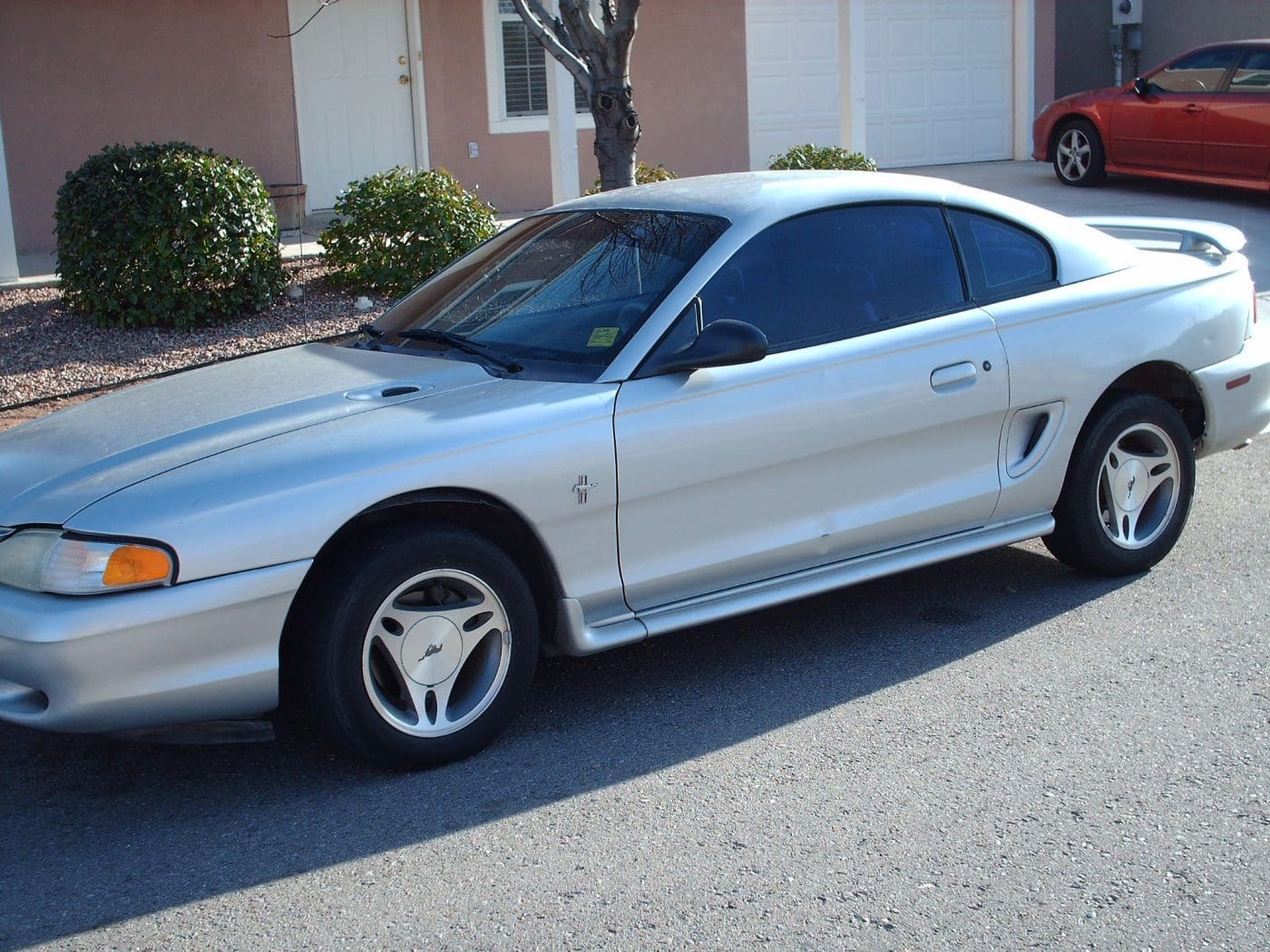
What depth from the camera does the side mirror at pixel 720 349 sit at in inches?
175

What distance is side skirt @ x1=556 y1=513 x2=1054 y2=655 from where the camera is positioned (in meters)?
4.44

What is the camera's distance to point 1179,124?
1485 cm

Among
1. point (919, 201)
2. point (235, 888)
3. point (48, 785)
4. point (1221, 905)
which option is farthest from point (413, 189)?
point (1221, 905)

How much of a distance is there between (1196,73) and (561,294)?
1192 centimetres

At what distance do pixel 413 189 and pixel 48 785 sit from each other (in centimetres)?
667

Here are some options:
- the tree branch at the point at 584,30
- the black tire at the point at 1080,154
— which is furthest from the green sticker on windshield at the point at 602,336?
the black tire at the point at 1080,154

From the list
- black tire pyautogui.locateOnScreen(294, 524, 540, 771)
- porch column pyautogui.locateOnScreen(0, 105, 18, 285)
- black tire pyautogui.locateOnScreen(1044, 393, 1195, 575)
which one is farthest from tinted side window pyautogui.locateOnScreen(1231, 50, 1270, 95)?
black tire pyautogui.locateOnScreen(294, 524, 540, 771)

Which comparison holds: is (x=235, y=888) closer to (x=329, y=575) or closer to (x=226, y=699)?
(x=226, y=699)

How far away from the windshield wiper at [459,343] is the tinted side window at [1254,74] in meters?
11.6

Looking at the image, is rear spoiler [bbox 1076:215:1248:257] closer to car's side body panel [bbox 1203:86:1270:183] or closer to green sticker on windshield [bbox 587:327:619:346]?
green sticker on windshield [bbox 587:327:619:346]

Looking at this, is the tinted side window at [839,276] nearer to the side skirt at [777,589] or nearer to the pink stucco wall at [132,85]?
the side skirt at [777,589]

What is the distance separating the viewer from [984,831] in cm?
381

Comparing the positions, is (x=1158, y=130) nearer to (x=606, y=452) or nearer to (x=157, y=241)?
(x=157, y=241)

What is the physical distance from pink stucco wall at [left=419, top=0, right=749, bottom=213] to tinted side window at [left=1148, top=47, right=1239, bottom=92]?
4.41 m
